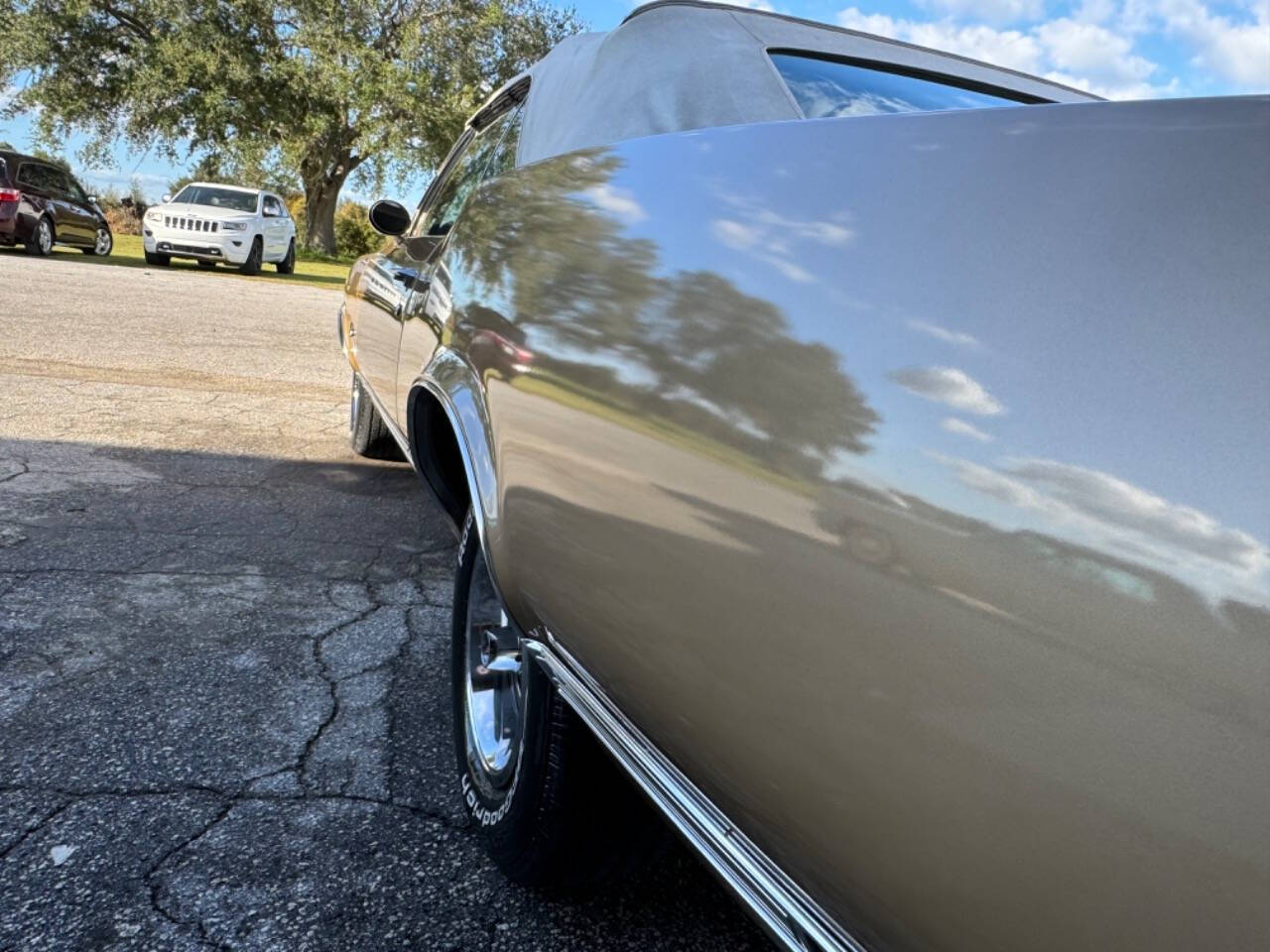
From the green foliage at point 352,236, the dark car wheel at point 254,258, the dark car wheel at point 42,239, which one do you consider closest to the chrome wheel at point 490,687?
the dark car wheel at point 42,239

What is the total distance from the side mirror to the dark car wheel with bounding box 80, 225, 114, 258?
15964mm

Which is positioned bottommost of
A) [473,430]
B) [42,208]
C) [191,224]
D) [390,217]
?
[42,208]

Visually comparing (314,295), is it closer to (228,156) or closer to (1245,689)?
(228,156)

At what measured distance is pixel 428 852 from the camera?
1.95 m

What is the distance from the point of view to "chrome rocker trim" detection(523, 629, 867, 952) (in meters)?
1.00

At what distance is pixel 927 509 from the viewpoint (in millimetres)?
827

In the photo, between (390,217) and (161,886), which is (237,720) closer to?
(161,886)

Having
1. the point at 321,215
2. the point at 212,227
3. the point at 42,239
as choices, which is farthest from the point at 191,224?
the point at 321,215

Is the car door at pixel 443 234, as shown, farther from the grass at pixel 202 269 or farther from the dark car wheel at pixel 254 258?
the dark car wheel at pixel 254 258

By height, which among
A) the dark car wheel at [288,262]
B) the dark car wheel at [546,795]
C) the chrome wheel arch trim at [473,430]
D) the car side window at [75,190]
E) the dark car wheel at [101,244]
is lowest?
the dark car wheel at [101,244]

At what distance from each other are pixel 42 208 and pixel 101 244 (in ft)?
7.99

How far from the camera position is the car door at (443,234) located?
2.30m

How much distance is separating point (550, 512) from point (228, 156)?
2720cm

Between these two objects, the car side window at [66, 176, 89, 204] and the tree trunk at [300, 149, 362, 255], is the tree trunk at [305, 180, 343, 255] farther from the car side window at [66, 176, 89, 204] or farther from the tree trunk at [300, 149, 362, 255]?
the car side window at [66, 176, 89, 204]
